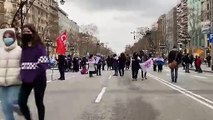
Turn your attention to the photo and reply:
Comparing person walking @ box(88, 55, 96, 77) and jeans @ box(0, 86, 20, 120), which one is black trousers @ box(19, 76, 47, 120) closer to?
jeans @ box(0, 86, 20, 120)

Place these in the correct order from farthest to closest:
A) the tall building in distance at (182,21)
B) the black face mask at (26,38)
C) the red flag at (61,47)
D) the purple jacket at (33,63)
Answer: the tall building in distance at (182,21)
the red flag at (61,47)
the black face mask at (26,38)
the purple jacket at (33,63)

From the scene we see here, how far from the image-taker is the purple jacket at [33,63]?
8.39 m

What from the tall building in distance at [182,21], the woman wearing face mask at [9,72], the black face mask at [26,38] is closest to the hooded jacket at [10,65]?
the woman wearing face mask at [9,72]

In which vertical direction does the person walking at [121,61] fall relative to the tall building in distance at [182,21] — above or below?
below

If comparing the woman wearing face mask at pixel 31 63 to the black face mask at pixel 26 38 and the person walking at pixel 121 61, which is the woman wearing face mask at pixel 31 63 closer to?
the black face mask at pixel 26 38

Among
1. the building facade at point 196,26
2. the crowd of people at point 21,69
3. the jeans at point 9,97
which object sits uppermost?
the building facade at point 196,26

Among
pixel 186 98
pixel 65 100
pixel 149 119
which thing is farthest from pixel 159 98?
pixel 149 119

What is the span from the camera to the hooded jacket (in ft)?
27.1

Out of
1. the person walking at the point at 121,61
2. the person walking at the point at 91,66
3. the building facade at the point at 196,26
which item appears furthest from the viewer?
the building facade at the point at 196,26

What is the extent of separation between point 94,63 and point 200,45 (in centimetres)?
10259

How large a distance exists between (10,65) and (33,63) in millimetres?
366

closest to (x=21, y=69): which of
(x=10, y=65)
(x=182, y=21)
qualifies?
(x=10, y=65)

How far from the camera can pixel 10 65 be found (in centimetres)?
837

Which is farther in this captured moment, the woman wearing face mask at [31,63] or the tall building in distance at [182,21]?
the tall building in distance at [182,21]
